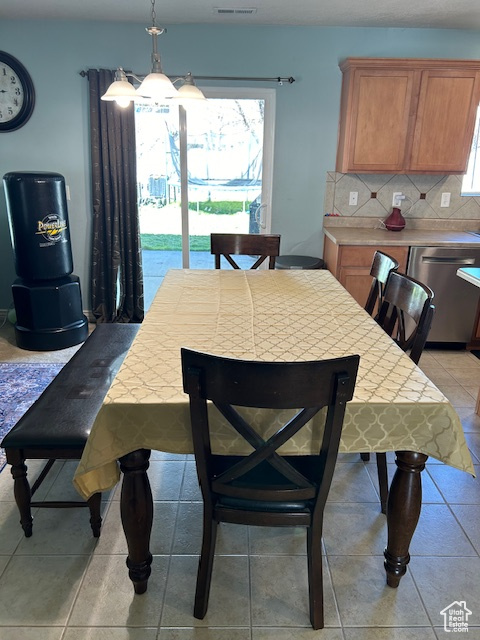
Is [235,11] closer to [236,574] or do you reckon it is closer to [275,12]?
[275,12]

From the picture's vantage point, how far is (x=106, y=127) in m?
3.84

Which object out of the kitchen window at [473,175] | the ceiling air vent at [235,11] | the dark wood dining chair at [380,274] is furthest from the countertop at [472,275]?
the ceiling air vent at [235,11]

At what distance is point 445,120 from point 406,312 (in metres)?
2.36

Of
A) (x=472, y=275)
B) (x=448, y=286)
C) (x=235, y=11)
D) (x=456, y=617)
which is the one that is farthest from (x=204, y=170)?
(x=456, y=617)

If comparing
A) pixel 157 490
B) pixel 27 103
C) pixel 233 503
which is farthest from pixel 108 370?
pixel 27 103

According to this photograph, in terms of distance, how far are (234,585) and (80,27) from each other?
13.1ft

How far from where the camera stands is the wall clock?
377 centimetres

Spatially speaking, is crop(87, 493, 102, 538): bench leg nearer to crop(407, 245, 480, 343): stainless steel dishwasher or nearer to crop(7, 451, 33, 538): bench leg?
crop(7, 451, 33, 538): bench leg

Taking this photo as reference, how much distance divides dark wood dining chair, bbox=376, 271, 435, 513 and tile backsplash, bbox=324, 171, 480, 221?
203 cm

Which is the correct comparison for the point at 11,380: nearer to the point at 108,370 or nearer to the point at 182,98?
the point at 108,370

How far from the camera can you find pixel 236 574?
1760 millimetres

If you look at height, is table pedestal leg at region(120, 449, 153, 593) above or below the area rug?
above

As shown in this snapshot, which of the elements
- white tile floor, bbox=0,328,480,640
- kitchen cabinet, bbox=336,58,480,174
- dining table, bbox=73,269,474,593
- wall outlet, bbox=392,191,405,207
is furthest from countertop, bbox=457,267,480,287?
wall outlet, bbox=392,191,405,207

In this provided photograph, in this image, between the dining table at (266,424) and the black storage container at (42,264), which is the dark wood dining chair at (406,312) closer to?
the dining table at (266,424)
